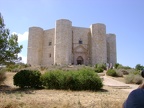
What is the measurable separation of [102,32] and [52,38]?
11187 millimetres

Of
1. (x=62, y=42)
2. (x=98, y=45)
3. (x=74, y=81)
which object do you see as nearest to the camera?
(x=74, y=81)

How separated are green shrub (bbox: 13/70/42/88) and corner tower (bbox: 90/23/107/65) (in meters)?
28.5

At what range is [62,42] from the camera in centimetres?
3803

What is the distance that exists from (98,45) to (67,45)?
22.3ft

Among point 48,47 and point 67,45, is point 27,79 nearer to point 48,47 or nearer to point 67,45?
point 67,45

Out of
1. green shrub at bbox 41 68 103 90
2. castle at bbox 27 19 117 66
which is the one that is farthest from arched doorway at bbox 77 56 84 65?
green shrub at bbox 41 68 103 90

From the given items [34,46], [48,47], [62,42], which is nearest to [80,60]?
[62,42]

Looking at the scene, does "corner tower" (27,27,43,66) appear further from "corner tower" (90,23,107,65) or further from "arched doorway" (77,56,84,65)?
"corner tower" (90,23,107,65)

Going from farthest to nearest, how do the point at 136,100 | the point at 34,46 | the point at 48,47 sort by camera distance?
the point at 48,47, the point at 34,46, the point at 136,100

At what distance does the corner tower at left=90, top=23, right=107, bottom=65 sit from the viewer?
1564 inches

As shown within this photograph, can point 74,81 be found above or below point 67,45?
below

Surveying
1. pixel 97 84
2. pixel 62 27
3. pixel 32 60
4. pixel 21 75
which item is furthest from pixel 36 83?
pixel 32 60

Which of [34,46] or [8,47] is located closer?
[8,47]

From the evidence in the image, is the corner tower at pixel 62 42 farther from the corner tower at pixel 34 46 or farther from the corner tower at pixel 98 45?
the corner tower at pixel 98 45
